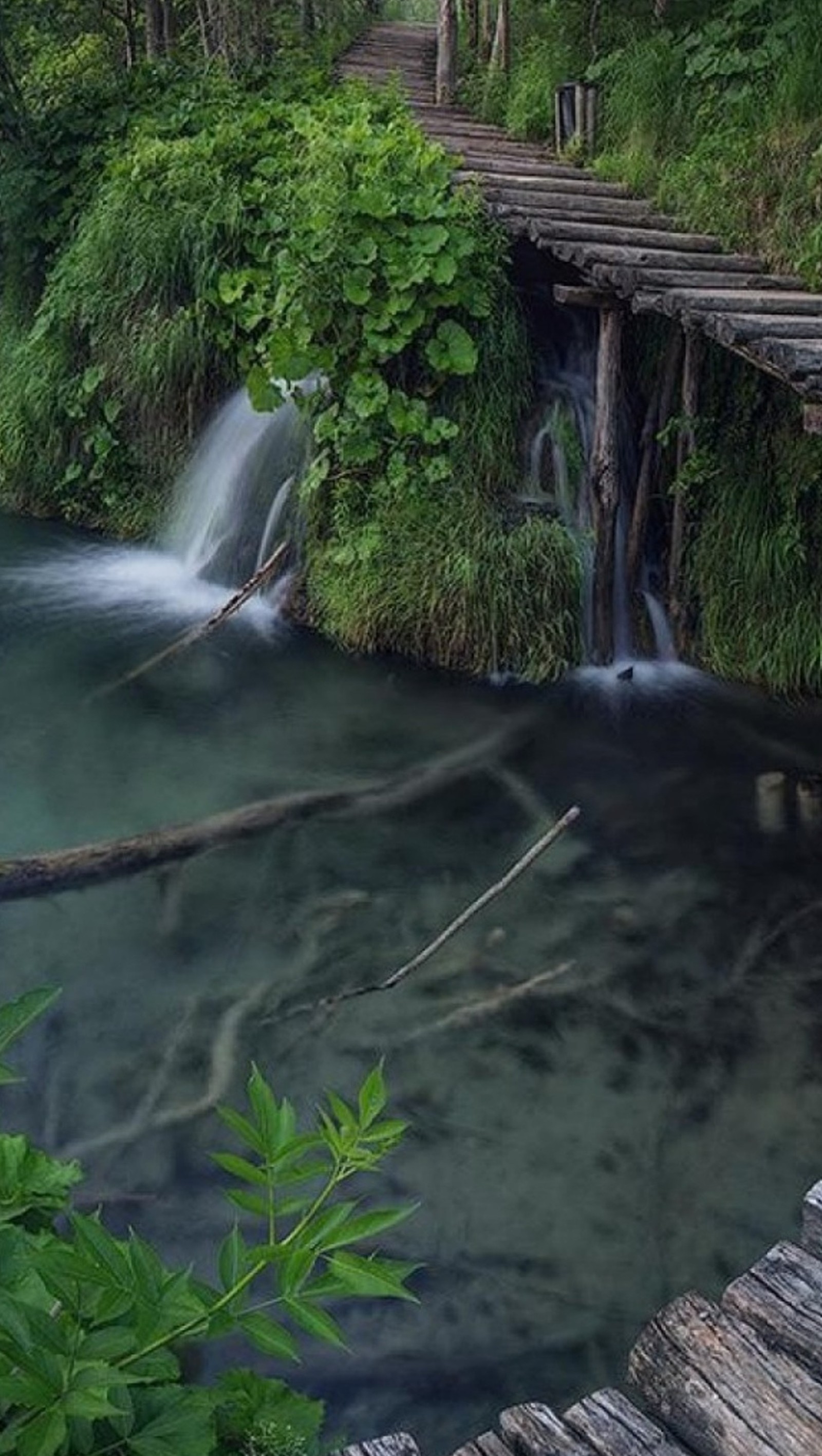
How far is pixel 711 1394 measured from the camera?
250cm

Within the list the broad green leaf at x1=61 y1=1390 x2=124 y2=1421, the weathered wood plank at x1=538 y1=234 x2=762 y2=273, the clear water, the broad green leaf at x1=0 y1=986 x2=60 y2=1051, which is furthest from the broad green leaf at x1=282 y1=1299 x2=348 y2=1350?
the weathered wood plank at x1=538 y1=234 x2=762 y2=273

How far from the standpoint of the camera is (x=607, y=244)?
6.86 m

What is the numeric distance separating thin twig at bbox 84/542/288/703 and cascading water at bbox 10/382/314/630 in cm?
17

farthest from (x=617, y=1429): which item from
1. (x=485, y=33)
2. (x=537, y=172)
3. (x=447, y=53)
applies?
(x=485, y=33)

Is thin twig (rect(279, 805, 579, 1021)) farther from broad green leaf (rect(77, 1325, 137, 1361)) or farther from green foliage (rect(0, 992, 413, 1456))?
broad green leaf (rect(77, 1325, 137, 1361))

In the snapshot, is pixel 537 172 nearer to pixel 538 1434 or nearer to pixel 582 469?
pixel 582 469

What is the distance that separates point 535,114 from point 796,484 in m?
4.99

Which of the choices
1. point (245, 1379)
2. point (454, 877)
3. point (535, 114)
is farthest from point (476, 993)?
point (535, 114)

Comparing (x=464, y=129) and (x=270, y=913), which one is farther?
(x=464, y=129)

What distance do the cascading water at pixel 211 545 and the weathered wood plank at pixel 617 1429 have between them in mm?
6201

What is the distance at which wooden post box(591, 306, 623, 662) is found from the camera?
7.20m

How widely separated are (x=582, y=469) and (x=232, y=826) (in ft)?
10.7

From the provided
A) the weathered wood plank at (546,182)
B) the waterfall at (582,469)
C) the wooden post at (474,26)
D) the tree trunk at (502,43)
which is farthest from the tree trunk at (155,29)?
the waterfall at (582,469)

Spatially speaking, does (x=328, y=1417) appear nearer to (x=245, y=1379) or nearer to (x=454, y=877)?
(x=245, y=1379)
